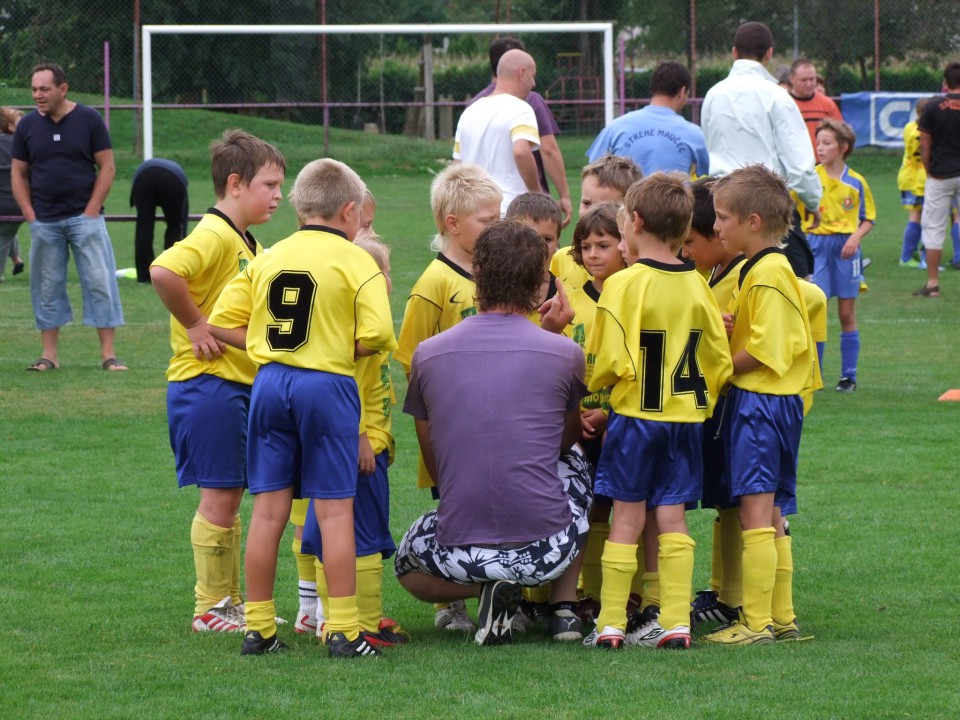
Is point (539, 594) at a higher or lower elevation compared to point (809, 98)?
lower

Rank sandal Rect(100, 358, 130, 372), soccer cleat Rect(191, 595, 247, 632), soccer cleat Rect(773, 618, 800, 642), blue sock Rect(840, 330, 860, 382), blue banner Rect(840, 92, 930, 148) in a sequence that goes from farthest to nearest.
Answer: blue banner Rect(840, 92, 930, 148)
sandal Rect(100, 358, 130, 372)
blue sock Rect(840, 330, 860, 382)
soccer cleat Rect(191, 595, 247, 632)
soccer cleat Rect(773, 618, 800, 642)

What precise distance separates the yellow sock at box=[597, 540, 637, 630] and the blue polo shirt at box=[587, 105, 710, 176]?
3.52 m

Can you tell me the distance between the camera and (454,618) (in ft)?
16.1

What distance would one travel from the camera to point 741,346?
461 cm

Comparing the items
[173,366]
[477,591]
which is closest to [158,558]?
[173,366]

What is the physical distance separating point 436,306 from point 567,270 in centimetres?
60

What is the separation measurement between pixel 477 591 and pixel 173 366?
4.49 feet

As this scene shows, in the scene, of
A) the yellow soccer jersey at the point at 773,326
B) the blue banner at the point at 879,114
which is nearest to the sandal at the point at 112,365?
the yellow soccer jersey at the point at 773,326

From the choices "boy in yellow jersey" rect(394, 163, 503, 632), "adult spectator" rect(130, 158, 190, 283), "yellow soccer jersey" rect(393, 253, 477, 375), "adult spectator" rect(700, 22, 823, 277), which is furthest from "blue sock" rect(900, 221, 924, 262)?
"yellow soccer jersey" rect(393, 253, 477, 375)

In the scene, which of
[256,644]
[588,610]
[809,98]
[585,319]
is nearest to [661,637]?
[588,610]

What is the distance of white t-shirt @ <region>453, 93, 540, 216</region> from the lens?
26.3ft

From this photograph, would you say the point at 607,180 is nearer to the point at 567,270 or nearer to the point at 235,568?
the point at 567,270

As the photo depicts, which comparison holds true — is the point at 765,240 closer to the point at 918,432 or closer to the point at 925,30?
the point at 918,432

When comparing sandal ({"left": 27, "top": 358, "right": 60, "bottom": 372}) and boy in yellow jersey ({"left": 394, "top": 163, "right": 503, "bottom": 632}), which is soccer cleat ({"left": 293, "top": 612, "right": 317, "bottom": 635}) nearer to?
boy in yellow jersey ({"left": 394, "top": 163, "right": 503, "bottom": 632})
